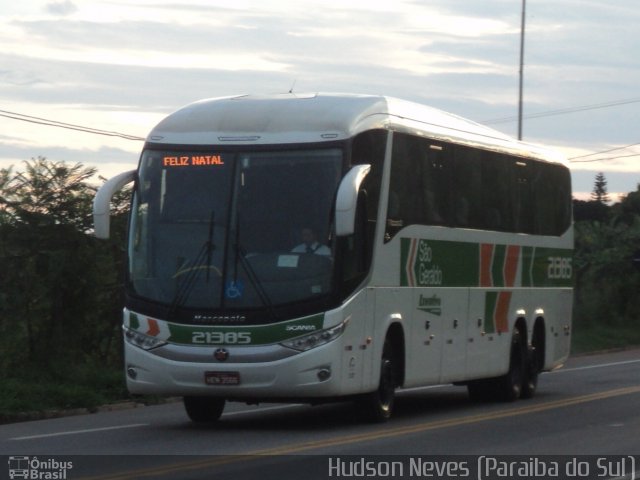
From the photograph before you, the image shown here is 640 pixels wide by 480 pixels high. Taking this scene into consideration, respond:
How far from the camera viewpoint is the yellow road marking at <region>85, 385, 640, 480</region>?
12469 mm

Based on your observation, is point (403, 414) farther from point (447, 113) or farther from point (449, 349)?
point (447, 113)

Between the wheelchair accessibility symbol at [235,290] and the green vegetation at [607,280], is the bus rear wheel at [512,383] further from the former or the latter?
the green vegetation at [607,280]

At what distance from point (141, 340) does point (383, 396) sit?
117 inches

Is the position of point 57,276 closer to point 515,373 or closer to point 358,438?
point 515,373

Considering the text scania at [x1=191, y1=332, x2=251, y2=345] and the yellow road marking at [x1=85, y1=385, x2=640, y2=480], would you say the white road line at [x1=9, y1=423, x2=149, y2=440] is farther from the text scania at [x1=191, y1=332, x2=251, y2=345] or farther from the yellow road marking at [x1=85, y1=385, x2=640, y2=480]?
the yellow road marking at [x1=85, y1=385, x2=640, y2=480]

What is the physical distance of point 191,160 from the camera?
16.4m

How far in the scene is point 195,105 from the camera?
56.2ft

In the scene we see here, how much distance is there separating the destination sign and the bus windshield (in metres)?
0.01

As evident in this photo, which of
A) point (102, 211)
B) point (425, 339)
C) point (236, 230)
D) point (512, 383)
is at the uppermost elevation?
point (102, 211)

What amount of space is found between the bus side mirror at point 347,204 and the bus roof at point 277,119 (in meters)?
0.93

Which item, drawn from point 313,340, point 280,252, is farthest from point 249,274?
point 313,340

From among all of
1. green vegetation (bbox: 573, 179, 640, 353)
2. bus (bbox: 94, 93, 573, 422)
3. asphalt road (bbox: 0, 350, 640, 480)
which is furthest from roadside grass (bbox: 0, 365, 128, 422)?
green vegetation (bbox: 573, 179, 640, 353)

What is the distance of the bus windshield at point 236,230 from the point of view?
15797 mm

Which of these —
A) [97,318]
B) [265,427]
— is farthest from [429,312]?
[97,318]
